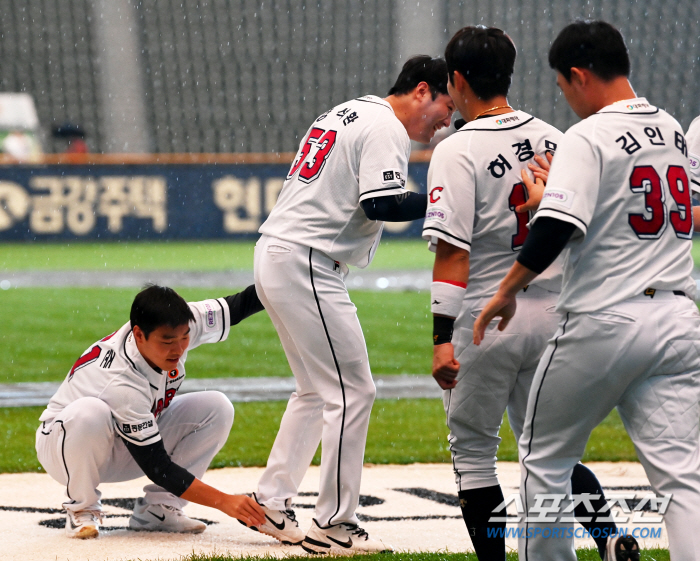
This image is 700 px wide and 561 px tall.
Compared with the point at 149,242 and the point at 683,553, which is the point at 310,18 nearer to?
the point at 149,242

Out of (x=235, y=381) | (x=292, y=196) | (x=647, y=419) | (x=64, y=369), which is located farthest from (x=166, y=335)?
(x=64, y=369)

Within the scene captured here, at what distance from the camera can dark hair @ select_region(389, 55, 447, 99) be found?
3.78 meters

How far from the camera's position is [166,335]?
374cm

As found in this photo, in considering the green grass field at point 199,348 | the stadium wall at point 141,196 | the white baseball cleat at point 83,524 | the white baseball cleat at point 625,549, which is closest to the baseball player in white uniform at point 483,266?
the white baseball cleat at point 625,549

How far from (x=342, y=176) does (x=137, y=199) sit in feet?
51.4

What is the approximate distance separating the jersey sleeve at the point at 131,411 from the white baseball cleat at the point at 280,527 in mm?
527

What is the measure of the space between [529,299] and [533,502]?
689 millimetres

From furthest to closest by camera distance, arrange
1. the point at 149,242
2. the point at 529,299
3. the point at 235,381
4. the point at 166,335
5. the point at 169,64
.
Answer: the point at 169,64 → the point at 149,242 → the point at 235,381 → the point at 166,335 → the point at 529,299

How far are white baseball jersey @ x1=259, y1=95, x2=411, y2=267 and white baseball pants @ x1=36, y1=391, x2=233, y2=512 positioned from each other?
0.88 meters

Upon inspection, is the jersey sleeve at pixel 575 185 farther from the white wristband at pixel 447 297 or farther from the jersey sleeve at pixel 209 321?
the jersey sleeve at pixel 209 321

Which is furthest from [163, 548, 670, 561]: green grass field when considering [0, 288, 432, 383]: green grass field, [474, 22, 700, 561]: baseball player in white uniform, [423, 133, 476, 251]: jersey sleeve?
[0, 288, 432, 383]: green grass field

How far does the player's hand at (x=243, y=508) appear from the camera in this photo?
11.6ft

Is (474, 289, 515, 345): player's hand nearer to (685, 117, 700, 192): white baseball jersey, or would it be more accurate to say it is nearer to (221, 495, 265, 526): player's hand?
(685, 117, 700, 192): white baseball jersey

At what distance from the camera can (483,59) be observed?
3137 mm
